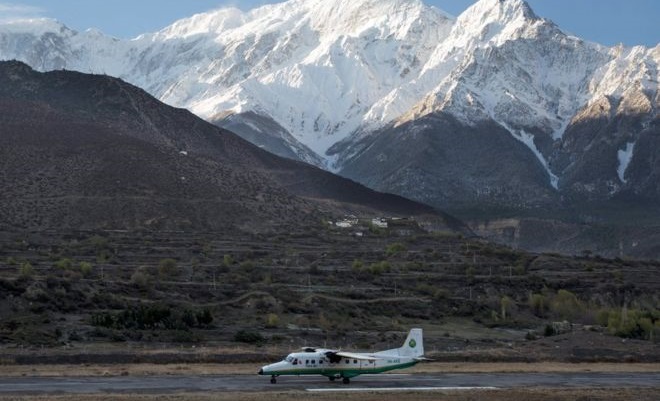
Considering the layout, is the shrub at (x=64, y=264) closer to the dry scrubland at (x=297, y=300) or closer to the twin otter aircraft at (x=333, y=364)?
the dry scrubland at (x=297, y=300)

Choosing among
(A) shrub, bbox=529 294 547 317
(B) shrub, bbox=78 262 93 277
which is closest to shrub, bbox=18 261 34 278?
(B) shrub, bbox=78 262 93 277

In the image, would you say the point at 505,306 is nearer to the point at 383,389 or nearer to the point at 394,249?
the point at 394,249

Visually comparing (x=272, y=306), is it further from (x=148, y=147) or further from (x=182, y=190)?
(x=148, y=147)

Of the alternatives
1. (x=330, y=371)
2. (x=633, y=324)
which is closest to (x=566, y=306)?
(x=633, y=324)

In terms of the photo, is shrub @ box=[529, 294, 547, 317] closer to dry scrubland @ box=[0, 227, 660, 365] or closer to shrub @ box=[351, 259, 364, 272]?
dry scrubland @ box=[0, 227, 660, 365]

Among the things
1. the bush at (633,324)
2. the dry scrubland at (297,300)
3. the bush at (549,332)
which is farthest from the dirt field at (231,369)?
the bush at (549,332)
